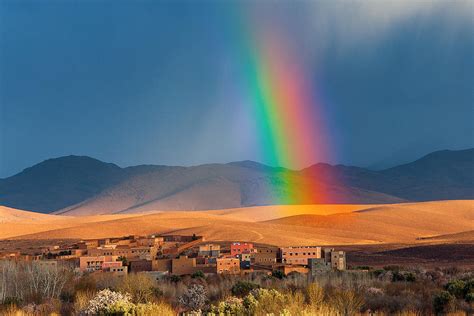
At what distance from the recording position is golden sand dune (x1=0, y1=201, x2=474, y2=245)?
104250 mm

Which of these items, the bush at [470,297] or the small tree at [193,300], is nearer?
the bush at [470,297]

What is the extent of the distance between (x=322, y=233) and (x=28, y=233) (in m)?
55.4

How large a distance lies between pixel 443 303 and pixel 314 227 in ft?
330

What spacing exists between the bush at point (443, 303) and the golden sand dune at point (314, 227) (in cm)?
7136

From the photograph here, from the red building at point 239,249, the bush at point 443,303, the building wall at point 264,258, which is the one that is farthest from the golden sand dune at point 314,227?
the bush at point 443,303

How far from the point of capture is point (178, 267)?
5366cm

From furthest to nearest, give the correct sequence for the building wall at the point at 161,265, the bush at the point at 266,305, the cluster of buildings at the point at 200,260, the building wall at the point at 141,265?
1. the building wall at the point at 141,265
2. the building wall at the point at 161,265
3. the cluster of buildings at the point at 200,260
4. the bush at the point at 266,305

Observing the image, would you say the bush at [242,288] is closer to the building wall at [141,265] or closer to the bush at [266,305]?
the bush at [266,305]

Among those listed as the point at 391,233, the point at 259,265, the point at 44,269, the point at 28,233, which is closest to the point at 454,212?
the point at 391,233

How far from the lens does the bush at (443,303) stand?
71.3 ft

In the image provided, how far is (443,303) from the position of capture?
22484mm

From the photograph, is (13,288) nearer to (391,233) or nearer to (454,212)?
(391,233)

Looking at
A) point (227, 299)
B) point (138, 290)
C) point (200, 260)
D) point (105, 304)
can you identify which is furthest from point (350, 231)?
point (105, 304)

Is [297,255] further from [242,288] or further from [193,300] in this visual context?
[193,300]
